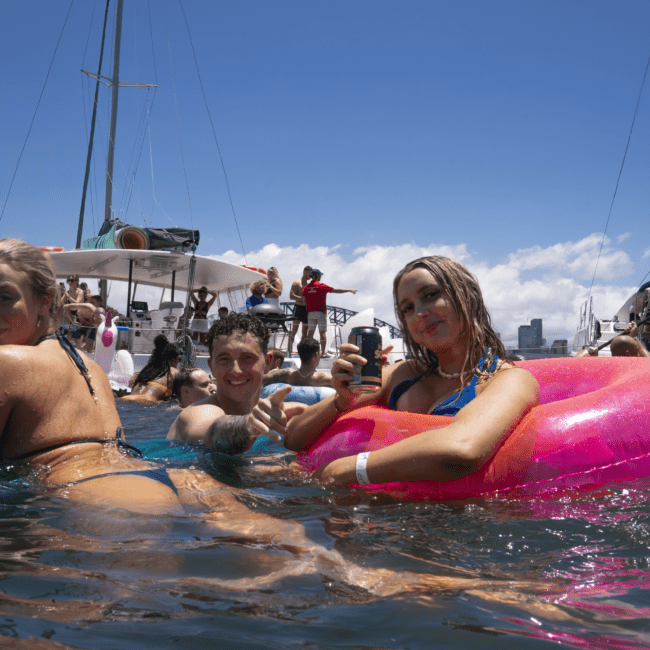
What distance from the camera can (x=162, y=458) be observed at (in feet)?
11.8

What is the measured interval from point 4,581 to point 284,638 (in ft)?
2.64

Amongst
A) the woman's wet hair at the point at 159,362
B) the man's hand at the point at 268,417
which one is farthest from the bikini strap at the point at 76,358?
the woman's wet hair at the point at 159,362

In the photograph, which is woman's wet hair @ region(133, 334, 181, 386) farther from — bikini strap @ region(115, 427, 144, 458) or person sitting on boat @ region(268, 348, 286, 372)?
bikini strap @ region(115, 427, 144, 458)

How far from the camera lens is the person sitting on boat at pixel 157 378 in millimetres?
8227

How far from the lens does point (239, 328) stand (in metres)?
3.64

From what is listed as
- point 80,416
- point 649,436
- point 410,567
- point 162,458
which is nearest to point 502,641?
point 410,567

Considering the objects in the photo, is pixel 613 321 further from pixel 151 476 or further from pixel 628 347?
pixel 151 476

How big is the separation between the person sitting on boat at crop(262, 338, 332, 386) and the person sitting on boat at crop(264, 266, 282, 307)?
14.1 ft

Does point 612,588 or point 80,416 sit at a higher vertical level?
point 80,416

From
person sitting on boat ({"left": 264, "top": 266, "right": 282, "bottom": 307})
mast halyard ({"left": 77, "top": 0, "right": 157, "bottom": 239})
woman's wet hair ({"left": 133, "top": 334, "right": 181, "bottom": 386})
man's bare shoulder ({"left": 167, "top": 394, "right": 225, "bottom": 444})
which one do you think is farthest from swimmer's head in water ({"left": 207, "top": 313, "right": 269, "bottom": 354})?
mast halyard ({"left": 77, "top": 0, "right": 157, "bottom": 239})

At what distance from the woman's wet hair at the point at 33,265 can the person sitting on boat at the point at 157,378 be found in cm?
567

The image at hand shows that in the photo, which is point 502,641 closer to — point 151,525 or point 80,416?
point 151,525

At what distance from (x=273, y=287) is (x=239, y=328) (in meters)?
8.69

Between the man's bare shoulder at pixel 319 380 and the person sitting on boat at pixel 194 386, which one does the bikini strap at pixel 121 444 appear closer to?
the person sitting on boat at pixel 194 386
